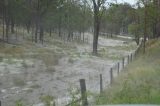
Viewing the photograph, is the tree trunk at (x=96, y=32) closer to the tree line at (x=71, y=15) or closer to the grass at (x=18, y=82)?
the tree line at (x=71, y=15)

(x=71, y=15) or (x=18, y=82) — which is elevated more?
(x=71, y=15)

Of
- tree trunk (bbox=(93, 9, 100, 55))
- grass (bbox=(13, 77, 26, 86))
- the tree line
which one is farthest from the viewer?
tree trunk (bbox=(93, 9, 100, 55))

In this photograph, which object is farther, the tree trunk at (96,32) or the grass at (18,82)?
the tree trunk at (96,32)

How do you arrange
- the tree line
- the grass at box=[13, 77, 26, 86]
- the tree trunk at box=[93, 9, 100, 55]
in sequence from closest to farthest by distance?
the grass at box=[13, 77, 26, 86], the tree line, the tree trunk at box=[93, 9, 100, 55]

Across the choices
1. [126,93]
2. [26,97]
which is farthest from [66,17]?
[126,93]

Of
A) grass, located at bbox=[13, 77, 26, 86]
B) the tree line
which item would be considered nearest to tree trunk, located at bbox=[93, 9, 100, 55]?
the tree line

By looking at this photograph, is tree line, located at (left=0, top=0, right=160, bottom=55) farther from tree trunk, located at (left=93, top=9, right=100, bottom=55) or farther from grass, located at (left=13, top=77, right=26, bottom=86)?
grass, located at (left=13, top=77, right=26, bottom=86)

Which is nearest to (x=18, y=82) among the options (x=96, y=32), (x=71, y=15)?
(x=96, y=32)

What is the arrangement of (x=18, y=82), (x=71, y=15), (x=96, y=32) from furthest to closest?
(x=71, y=15) → (x=96, y=32) → (x=18, y=82)

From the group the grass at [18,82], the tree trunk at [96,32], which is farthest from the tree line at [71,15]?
the grass at [18,82]

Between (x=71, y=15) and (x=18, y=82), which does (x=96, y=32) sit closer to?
(x=18, y=82)

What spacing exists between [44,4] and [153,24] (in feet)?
79.7

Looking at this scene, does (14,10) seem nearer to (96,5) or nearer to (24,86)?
(96,5)

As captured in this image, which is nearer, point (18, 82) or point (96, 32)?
point (18, 82)
